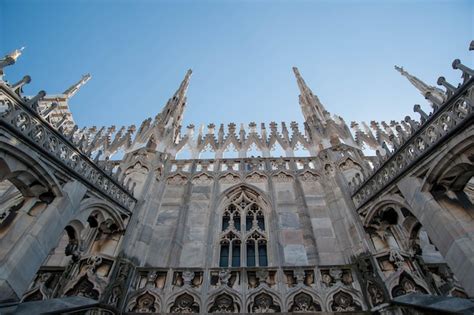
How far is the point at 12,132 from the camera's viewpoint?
16.0ft

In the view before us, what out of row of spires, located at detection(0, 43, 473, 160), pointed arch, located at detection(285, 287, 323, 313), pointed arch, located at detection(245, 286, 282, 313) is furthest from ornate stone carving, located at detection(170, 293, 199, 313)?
row of spires, located at detection(0, 43, 473, 160)

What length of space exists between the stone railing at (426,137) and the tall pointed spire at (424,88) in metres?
11.3

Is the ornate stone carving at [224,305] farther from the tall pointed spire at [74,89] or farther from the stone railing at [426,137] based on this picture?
the tall pointed spire at [74,89]

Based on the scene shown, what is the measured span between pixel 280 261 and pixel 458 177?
453 centimetres

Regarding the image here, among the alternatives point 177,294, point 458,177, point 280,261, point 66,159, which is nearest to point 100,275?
point 177,294

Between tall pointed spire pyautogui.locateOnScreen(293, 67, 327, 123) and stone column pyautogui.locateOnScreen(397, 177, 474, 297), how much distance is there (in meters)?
6.79

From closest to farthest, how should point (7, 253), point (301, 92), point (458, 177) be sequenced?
point (7, 253) < point (458, 177) < point (301, 92)

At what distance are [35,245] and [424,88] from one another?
2085 centimetres

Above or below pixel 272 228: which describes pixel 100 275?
below

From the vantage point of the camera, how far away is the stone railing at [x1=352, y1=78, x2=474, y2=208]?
4.93m

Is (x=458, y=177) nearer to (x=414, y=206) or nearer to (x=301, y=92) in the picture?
(x=414, y=206)

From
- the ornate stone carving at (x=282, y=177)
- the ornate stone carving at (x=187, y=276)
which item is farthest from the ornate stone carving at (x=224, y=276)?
the ornate stone carving at (x=282, y=177)

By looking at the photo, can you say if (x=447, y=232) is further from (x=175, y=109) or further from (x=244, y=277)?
(x=175, y=109)

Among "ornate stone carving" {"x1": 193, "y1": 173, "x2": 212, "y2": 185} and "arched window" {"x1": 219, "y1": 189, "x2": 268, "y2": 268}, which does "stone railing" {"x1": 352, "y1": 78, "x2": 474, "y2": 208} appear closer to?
"arched window" {"x1": 219, "y1": 189, "x2": 268, "y2": 268}
